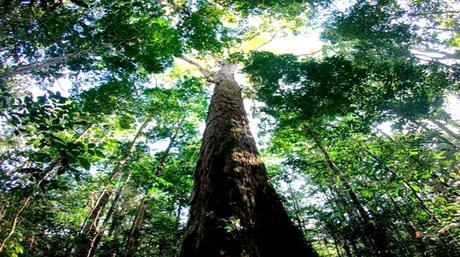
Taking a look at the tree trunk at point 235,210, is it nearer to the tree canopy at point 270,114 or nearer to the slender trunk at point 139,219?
the tree canopy at point 270,114

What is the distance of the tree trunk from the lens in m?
2.34

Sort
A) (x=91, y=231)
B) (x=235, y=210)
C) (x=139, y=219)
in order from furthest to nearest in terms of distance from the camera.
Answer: (x=139, y=219), (x=91, y=231), (x=235, y=210)

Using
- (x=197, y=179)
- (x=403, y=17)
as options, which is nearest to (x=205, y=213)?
(x=197, y=179)

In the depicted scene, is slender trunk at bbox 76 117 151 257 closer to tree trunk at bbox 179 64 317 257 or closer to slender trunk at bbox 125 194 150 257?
slender trunk at bbox 125 194 150 257

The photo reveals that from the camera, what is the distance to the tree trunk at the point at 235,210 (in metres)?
2.34

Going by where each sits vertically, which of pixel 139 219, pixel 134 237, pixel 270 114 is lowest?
pixel 134 237

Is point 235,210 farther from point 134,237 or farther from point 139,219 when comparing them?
point 139,219

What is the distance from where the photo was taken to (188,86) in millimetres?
11156

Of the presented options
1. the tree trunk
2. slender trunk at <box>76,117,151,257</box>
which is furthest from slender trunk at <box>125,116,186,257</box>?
the tree trunk

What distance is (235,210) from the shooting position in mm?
2666

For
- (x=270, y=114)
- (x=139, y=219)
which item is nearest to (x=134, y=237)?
(x=139, y=219)

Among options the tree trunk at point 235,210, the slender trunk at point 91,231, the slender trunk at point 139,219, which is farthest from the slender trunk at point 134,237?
the tree trunk at point 235,210

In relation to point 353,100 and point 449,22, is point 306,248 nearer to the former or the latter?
point 353,100

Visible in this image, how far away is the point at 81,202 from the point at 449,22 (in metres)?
15.9
